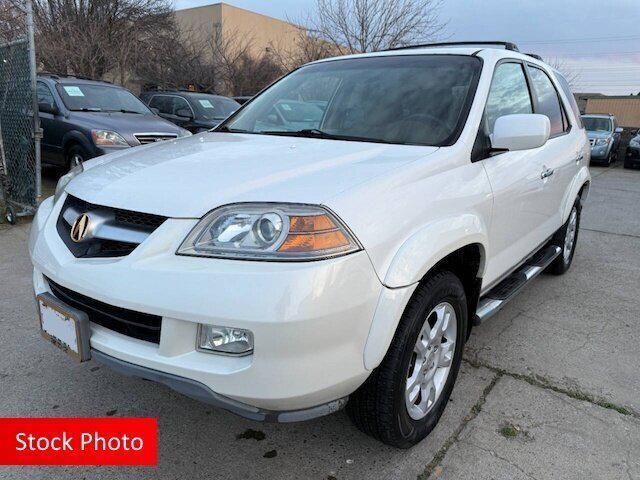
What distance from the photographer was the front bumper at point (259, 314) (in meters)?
1.59

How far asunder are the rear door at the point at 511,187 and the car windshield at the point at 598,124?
1487 cm

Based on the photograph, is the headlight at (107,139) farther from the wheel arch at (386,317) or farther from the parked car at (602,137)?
the parked car at (602,137)

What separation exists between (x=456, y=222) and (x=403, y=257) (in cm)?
45

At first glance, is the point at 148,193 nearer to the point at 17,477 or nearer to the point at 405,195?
the point at 405,195

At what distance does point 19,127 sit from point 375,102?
190 inches

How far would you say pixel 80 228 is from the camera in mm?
2008

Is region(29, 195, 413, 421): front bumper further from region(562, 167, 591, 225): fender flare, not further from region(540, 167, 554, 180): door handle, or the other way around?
region(562, 167, 591, 225): fender flare

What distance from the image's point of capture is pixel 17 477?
2.03m

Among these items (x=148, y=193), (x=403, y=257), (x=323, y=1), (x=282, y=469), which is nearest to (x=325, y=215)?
(x=403, y=257)

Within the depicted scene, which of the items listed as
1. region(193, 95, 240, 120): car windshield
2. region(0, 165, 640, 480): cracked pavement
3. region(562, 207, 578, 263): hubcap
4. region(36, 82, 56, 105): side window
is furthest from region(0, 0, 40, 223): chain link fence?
region(562, 207, 578, 263): hubcap

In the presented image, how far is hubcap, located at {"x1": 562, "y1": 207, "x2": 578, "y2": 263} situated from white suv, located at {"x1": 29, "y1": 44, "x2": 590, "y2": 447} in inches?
77.3

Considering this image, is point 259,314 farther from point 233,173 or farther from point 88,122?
point 88,122

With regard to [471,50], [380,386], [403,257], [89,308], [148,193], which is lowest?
[380,386]

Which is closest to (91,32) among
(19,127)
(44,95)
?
(44,95)
